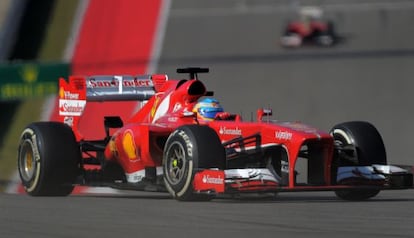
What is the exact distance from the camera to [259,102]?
20.8 m

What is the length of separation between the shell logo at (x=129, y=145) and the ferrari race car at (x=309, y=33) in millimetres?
13332

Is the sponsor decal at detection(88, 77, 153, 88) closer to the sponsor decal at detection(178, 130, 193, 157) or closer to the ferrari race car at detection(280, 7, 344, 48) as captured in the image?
the sponsor decal at detection(178, 130, 193, 157)

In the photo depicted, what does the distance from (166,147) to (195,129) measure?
51 centimetres

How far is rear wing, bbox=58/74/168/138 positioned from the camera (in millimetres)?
13578

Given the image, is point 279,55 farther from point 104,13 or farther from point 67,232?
point 67,232

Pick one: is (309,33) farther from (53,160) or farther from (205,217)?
(205,217)

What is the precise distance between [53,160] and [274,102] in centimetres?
895

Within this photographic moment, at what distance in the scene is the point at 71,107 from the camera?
13.7m

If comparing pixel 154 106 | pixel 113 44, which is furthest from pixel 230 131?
pixel 113 44

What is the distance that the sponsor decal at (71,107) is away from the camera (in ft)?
44.6

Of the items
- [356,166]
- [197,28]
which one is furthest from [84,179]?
[197,28]

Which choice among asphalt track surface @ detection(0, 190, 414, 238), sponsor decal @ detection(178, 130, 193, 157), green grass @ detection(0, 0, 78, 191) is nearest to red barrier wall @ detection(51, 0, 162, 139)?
green grass @ detection(0, 0, 78, 191)

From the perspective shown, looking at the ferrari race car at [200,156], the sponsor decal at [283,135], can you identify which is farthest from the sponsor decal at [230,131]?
the sponsor decal at [283,135]

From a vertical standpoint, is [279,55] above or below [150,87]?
above
